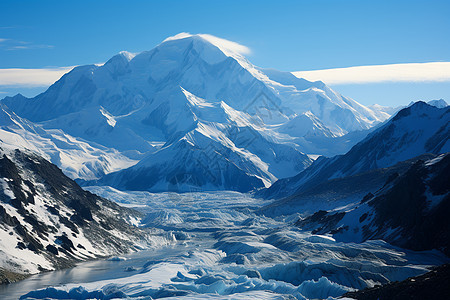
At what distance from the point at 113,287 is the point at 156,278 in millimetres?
14311

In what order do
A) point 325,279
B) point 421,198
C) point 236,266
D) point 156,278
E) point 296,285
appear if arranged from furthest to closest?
point 421,198
point 236,266
point 156,278
point 296,285
point 325,279

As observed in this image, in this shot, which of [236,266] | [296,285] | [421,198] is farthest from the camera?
[421,198]

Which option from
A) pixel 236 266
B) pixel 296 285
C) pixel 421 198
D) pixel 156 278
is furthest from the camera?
pixel 421 198

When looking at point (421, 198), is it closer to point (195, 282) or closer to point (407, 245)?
point (407, 245)

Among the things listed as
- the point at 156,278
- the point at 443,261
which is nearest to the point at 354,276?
the point at 443,261

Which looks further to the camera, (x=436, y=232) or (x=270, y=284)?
(x=436, y=232)

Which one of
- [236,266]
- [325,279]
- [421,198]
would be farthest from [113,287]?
[421,198]

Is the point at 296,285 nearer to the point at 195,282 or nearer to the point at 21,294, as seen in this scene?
the point at 195,282

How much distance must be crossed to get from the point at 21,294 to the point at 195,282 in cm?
4084

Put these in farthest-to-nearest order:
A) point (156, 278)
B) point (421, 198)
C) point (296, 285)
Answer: point (421, 198) → point (156, 278) → point (296, 285)

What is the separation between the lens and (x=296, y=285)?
510 feet

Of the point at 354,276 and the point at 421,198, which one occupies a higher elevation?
the point at 421,198

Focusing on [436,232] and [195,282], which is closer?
[195,282]

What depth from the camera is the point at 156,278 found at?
167m
